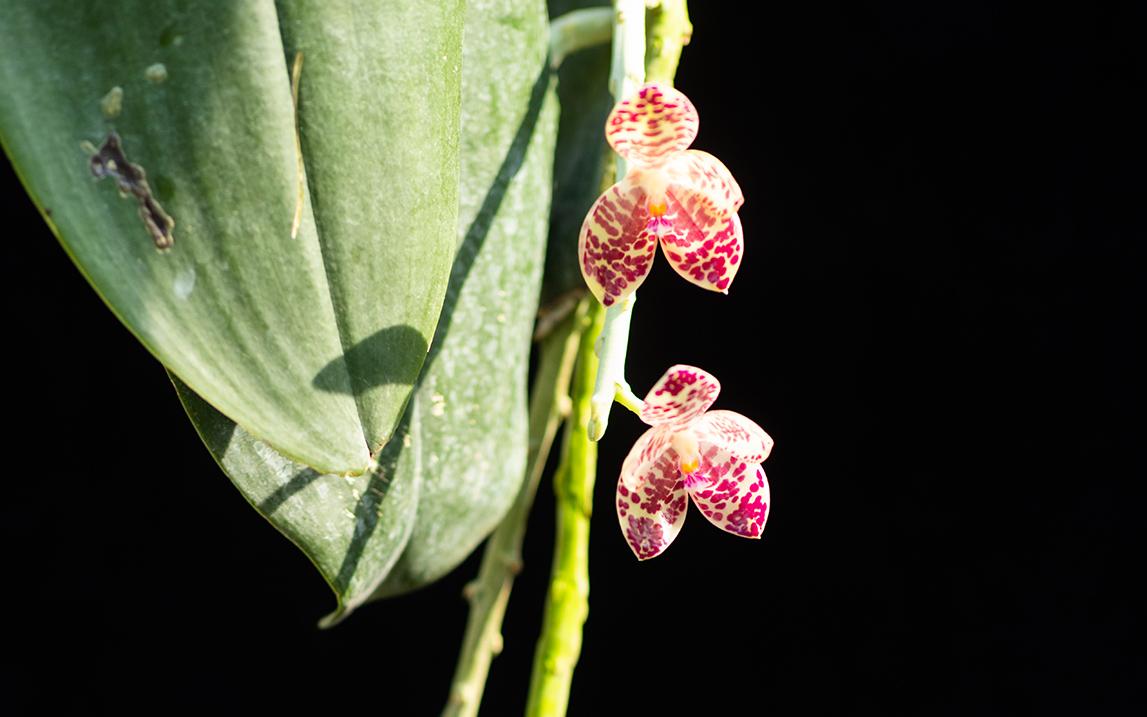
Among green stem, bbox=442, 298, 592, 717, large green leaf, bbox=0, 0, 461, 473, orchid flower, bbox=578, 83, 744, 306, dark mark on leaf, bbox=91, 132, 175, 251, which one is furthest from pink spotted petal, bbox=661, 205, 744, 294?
green stem, bbox=442, 298, 592, 717

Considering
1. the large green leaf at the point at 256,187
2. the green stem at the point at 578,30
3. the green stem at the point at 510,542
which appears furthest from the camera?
the green stem at the point at 510,542

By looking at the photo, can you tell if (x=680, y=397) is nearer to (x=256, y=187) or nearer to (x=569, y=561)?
(x=256, y=187)

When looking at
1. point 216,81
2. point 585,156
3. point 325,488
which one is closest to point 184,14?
point 216,81

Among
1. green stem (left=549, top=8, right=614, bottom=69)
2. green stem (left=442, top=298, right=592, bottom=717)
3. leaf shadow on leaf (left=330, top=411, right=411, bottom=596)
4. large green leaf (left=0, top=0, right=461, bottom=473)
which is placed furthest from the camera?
green stem (left=442, top=298, right=592, bottom=717)

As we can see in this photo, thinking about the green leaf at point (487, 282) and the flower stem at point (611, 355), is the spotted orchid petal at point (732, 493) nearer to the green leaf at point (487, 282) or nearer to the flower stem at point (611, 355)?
the flower stem at point (611, 355)

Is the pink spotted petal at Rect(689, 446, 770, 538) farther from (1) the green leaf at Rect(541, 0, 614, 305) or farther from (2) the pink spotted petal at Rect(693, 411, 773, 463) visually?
(1) the green leaf at Rect(541, 0, 614, 305)

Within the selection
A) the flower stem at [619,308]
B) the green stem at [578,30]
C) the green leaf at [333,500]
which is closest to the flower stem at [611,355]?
the flower stem at [619,308]

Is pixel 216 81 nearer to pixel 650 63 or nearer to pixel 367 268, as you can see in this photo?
pixel 367 268
